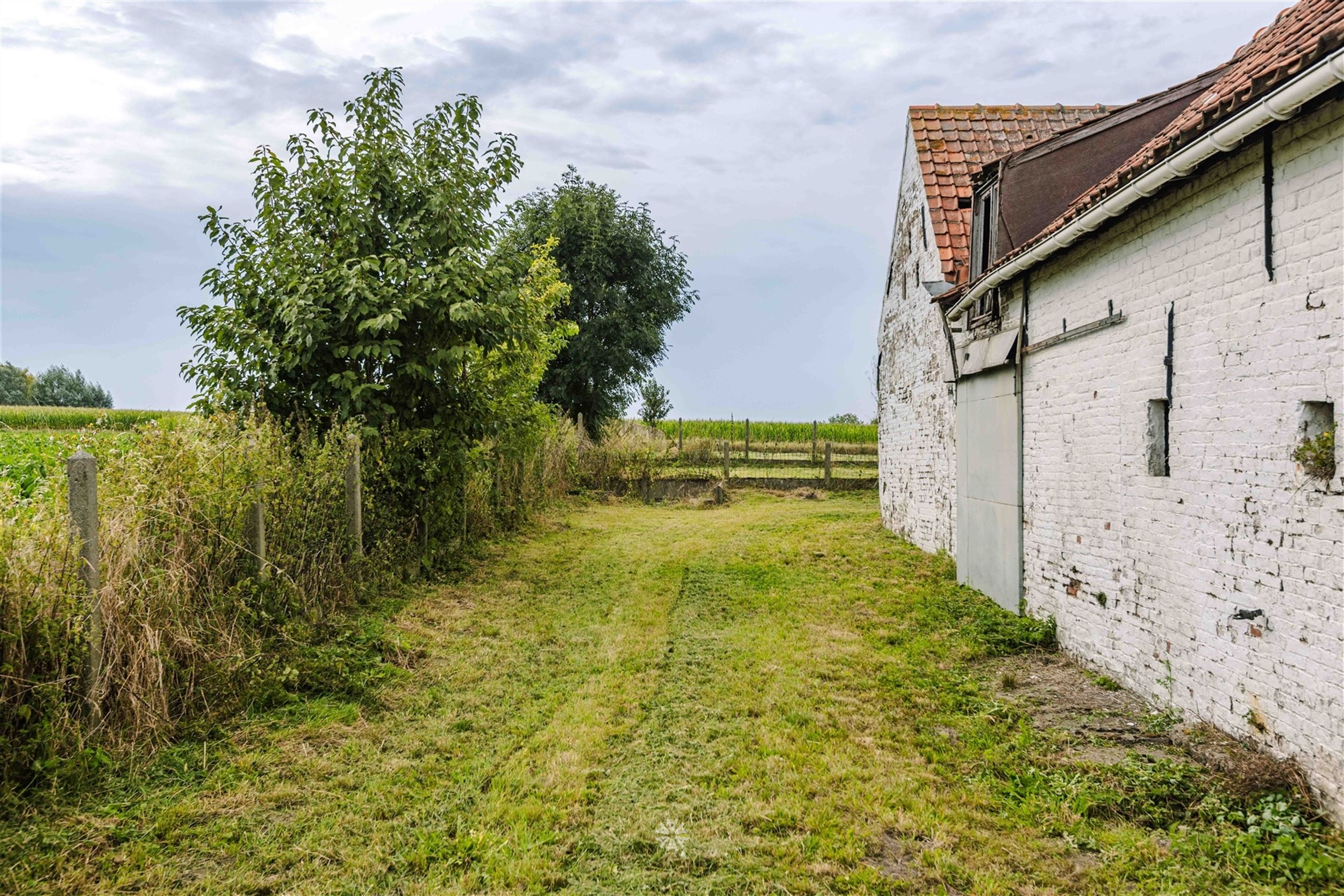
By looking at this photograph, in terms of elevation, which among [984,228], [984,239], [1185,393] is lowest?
[1185,393]

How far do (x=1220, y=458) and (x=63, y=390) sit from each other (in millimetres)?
70034

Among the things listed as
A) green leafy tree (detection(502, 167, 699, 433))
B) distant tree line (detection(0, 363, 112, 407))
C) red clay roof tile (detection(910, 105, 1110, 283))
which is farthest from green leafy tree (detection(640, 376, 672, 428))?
distant tree line (detection(0, 363, 112, 407))

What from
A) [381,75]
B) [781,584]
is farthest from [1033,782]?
[381,75]

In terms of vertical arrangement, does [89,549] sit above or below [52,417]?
below

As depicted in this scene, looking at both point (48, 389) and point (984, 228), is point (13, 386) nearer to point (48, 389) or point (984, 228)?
point (48, 389)

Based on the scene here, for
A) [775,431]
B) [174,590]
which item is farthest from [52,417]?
[174,590]

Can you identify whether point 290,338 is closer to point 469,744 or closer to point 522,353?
point 522,353

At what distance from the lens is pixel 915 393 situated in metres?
12.4

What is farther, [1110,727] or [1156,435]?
[1156,435]

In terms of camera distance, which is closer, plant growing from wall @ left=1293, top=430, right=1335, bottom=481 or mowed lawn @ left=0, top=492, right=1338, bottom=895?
mowed lawn @ left=0, top=492, right=1338, bottom=895

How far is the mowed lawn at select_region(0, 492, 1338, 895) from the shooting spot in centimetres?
335

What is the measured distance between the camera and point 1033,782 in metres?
4.23

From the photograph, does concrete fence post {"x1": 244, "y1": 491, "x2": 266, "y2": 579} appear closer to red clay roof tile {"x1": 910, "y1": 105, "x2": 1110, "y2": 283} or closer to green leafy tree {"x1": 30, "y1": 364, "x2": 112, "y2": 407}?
red clay roof tile {"x1": 910, "y1": 105, "x2": 1110, "y2": 283}

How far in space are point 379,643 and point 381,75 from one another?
22.4 ft
